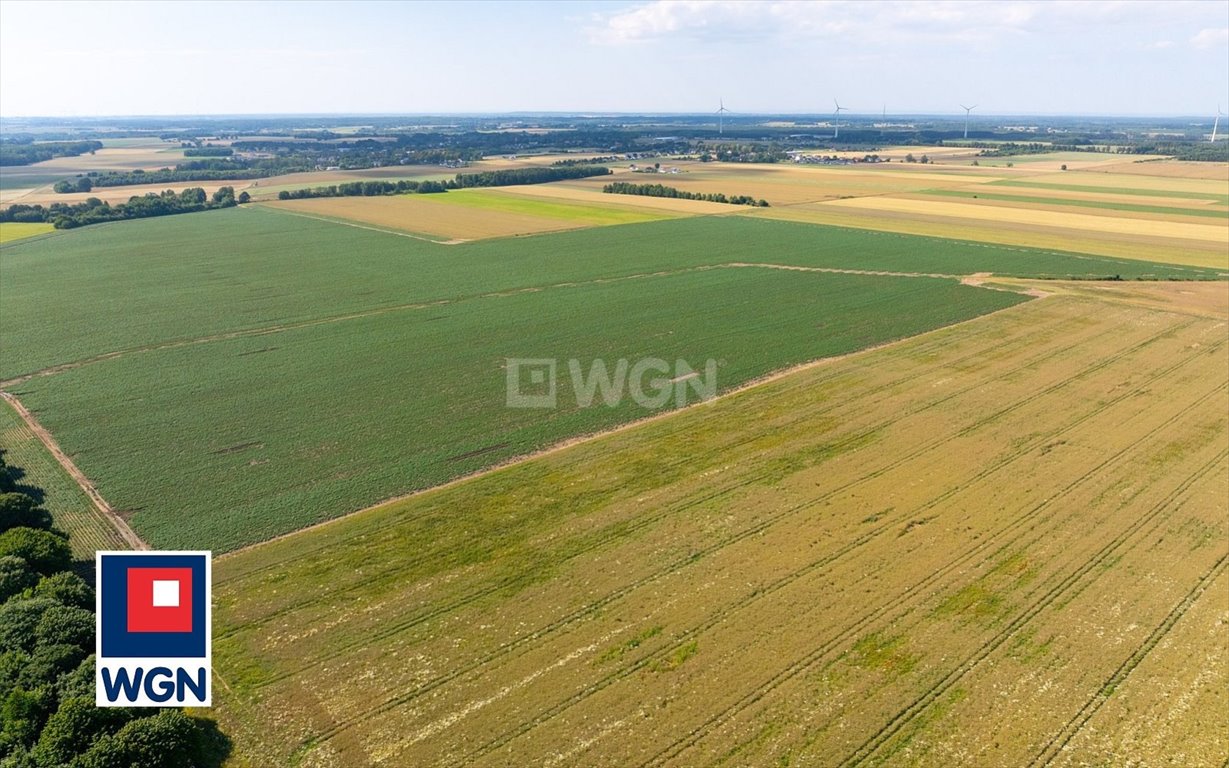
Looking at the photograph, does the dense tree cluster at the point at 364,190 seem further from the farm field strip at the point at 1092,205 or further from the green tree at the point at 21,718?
the green tree at the point at 21,718

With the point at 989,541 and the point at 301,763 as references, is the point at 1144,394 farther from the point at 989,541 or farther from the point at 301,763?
the point at 301,763

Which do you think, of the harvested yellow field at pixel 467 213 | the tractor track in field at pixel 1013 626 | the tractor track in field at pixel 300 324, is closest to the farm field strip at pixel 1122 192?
the harvested yellow field at pixel 467 213

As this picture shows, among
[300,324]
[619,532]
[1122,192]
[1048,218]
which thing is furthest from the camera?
[1122,192]

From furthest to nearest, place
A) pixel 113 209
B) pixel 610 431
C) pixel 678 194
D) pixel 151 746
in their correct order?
1. pixel 678 194
2. pixel 113 209
3. pixel 610 431
4. pixel 151 746

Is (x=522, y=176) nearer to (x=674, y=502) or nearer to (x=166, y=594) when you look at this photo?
(x=674, y=502)

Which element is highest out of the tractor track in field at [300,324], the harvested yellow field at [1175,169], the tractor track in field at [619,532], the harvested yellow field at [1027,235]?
the harvested yellow field at [1175,169]

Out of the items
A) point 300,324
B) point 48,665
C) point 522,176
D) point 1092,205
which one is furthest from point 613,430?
point 522,176
